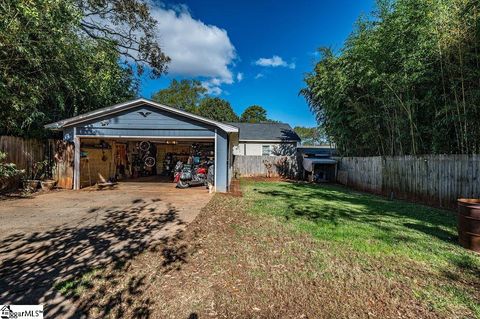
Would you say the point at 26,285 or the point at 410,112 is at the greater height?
the point at 410,112

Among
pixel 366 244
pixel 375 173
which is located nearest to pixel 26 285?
pixel 366 244

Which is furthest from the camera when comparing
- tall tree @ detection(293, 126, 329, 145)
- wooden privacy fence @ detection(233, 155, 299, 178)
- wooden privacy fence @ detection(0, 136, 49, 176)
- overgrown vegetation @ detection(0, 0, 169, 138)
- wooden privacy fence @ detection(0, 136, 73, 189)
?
tall tree @ detection(293, 126, 329, 145)

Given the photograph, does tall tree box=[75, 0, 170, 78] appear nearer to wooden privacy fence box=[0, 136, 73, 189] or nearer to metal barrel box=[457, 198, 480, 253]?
wooden privacy fence box=[0, 136, 73, 189]

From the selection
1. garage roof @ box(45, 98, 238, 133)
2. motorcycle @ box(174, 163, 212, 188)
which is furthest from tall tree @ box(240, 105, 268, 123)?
garage roof @ box(45, 98, 238, 133)

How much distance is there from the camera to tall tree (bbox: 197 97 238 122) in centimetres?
4178

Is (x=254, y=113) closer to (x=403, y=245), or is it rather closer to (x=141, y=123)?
(x=141, y=123)

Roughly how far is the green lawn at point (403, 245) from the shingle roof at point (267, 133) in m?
14.5

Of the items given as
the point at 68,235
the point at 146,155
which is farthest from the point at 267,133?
the point at 68,235

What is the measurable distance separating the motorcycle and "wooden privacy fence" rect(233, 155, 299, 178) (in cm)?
725

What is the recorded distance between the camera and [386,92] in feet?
32.2

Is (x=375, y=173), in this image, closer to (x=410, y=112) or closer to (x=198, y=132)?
(x=410, y=112)

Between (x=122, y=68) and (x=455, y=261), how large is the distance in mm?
15675

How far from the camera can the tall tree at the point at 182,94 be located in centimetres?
4244

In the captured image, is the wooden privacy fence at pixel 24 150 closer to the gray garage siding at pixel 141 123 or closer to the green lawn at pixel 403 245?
the gray garage siding at pixel 141 123
